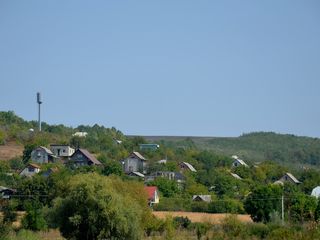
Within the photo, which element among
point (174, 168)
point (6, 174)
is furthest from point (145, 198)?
point (174, 168)

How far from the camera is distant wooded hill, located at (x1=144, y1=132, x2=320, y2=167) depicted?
141 m

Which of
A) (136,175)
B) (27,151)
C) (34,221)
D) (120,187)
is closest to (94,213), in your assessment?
(120,187)

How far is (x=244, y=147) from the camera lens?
524ft

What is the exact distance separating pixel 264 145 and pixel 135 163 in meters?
91.9

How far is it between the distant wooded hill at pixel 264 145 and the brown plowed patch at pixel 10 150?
55.1 metres

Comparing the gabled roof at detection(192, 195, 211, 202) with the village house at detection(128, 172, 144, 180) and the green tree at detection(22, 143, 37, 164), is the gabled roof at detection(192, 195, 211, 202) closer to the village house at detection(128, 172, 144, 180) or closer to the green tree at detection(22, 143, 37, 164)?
the village house at detection(128, 172, 144, 180)

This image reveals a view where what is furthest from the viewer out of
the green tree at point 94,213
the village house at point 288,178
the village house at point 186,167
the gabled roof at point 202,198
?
the village house at point 186,167

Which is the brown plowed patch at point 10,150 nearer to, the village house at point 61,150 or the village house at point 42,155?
the village house at point 42,155

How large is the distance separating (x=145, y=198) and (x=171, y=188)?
21098 mm

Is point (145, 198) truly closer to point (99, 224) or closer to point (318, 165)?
point (99, 224)

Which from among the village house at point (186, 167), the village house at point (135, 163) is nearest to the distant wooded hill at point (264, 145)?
the village house at point (186, 167)

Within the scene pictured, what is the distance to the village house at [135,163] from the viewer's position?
238 ft

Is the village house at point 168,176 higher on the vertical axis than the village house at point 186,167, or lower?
lower

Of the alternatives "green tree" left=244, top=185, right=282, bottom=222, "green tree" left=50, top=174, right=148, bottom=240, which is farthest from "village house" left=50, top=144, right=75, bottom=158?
"green tree" left=50, top=174, right=148, bottom=240
